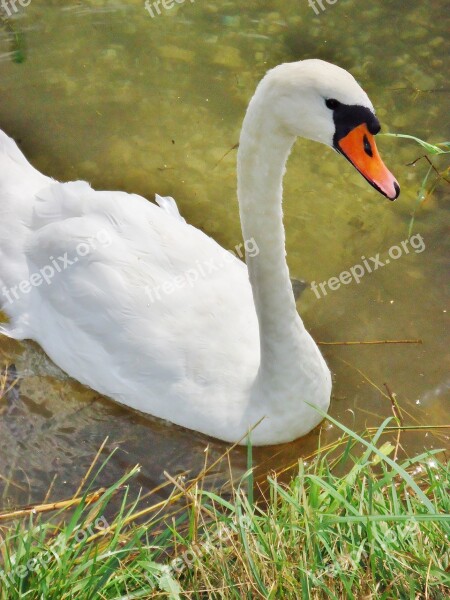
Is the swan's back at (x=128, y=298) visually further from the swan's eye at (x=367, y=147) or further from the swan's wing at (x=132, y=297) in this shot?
the swan's eye at (x=367, y=147)

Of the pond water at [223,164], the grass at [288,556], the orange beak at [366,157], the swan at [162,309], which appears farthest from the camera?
the pond water at [223,164]

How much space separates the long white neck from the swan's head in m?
0.07

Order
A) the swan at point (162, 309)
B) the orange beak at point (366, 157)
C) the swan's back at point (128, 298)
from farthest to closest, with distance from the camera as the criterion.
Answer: the swan's back at point (128, 298) < the swan at point (162, 309) < the orange beak at point (366, 157)

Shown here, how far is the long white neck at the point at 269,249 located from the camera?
338 cm

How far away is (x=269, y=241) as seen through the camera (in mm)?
→ 3773

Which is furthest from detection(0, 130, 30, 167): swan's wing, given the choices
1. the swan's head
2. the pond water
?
the swan's head

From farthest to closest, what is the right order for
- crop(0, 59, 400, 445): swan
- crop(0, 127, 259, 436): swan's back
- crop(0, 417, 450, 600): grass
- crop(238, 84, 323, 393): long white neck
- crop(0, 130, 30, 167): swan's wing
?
1. crop(0, 130, 30, 167): swan's wing
2. crop(0, 127, 259, 436): swan's back
3. crop(0, 59, 400, 445): swan
4. crop(238, 84, 323, 393): long white neck
5. crop(0, 417, 450, 600): grass

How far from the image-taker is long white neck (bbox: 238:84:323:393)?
133 inches

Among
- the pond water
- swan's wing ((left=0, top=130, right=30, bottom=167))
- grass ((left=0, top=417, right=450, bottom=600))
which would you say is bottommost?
the pond water

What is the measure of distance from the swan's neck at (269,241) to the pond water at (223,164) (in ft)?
1.95

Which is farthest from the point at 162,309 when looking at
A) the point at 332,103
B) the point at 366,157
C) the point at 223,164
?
the point at 223,164

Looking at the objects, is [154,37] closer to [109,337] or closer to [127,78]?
[127,78]

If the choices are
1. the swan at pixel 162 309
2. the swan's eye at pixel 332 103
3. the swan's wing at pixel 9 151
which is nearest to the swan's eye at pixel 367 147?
the swan's eye at pixel 332 103

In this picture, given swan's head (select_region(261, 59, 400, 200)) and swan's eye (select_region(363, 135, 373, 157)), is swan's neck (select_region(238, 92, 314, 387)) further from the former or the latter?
swan's eye (select_region(363, 135, 373, 157))
